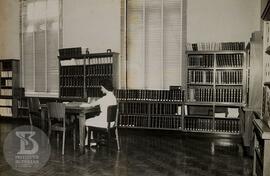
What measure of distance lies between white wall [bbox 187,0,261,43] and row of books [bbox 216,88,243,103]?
127cm

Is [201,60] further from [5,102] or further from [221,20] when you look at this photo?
[5,102]

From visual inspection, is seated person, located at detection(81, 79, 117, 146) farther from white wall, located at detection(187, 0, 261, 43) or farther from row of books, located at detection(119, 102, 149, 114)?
white wall, located at detection(187, 0, 261, 43)

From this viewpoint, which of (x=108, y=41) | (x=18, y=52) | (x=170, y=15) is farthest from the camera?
(x=18, y=52)

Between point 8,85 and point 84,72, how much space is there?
2.90 m

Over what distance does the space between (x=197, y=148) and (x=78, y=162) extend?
251cm

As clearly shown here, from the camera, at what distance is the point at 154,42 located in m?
7.83

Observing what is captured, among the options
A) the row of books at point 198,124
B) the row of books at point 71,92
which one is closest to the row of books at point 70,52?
the row of books at point 71,92

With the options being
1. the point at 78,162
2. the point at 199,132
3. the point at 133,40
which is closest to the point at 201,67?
the point at 199,132

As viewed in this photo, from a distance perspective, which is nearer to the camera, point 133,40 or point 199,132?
point 199,132

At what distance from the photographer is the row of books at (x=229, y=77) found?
22.3ft

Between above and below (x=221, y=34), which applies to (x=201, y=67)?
below

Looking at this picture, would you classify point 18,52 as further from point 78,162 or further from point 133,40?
point 78,162

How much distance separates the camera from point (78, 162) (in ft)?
16.2

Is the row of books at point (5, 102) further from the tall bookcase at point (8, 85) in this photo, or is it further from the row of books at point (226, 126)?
the row of books at point (226, 126)
